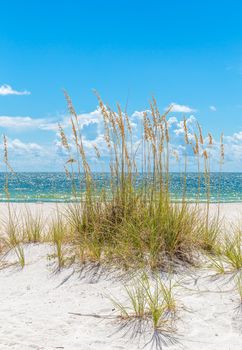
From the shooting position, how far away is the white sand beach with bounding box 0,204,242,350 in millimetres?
3328

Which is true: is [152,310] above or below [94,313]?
above

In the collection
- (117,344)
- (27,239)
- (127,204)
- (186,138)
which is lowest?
(117,344)

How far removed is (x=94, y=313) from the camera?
3.88 meters

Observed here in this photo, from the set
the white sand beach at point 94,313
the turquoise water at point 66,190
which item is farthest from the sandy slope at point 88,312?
the turquoise water at point 66,190

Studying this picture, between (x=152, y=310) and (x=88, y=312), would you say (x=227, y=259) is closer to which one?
(x=152, y=310)

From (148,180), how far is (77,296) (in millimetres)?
1714

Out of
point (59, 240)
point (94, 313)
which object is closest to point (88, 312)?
point (94, 313)

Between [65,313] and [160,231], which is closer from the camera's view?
[65,313]

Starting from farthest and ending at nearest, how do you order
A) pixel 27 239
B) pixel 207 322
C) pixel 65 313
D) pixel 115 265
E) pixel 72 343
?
pixel 27 239 < pixel 115 265 < pixel 65 313 < pixel 207 322 < pixel 72 343

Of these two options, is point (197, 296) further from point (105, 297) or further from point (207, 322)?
point (105, 297)

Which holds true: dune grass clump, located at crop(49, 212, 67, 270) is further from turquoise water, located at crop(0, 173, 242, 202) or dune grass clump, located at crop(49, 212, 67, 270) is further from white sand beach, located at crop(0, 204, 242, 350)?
turquoise water, located at crop(0, 173, 242, 202)

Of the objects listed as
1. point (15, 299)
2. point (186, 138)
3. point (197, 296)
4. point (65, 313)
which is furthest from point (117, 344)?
point (186, 138)

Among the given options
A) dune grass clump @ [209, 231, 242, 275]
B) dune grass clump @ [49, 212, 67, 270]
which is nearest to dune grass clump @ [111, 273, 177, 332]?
dune grass clump @ [209, 231, 242, 275]

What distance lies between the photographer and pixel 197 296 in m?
4.03
